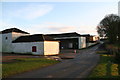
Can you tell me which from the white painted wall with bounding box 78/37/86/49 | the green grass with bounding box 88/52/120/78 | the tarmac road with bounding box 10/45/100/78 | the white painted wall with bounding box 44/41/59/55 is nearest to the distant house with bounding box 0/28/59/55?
the white painted wall with bounding box 44/41/59/55

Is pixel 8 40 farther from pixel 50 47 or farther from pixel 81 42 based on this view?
pixel 81 42

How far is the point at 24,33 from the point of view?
1628 inches

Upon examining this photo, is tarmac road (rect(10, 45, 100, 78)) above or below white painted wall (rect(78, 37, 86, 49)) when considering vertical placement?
below

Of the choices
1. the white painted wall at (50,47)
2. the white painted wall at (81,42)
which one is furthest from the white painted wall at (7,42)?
the white painted wall at (81,42)

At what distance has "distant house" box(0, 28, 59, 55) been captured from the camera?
3135 cm

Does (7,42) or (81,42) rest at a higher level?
(7,42)

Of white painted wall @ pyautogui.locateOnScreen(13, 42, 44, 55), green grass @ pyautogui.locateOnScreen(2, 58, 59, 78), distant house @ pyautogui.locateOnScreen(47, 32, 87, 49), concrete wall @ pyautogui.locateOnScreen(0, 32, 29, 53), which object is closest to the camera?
green grass @ pyautogui.locateOnScreen(2, 58, 59, 78)

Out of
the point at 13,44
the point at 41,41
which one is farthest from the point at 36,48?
the point at 13,44

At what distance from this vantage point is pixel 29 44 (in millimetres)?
33250

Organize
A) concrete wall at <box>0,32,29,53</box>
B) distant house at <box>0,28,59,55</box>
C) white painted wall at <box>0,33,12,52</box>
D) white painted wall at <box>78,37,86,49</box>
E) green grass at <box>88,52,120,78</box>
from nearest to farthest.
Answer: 1. green grass at <box>88,52,120,78</box>
2. distant house at <box>0,28,59,55</box>
3. concrete wall at <box>0,32,29,53</box>
4. white painted wall at <box>0,33,12,52</box>
5. white painted wall at <box>78,37,86,49</box>

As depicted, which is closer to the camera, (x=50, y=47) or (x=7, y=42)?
(x=50, y=47)

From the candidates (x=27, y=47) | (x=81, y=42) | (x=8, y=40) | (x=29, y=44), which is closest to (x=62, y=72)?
(x=29, y=44)

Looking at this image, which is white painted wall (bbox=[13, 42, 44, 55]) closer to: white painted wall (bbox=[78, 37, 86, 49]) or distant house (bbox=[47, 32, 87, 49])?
distant house (bbox=[47, 32, 87, 49])

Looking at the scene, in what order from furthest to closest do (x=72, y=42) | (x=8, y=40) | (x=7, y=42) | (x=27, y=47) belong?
(x=72, y=42)
(x=7, y=42)
(x=8, y=40)
(x=27, y=47)
